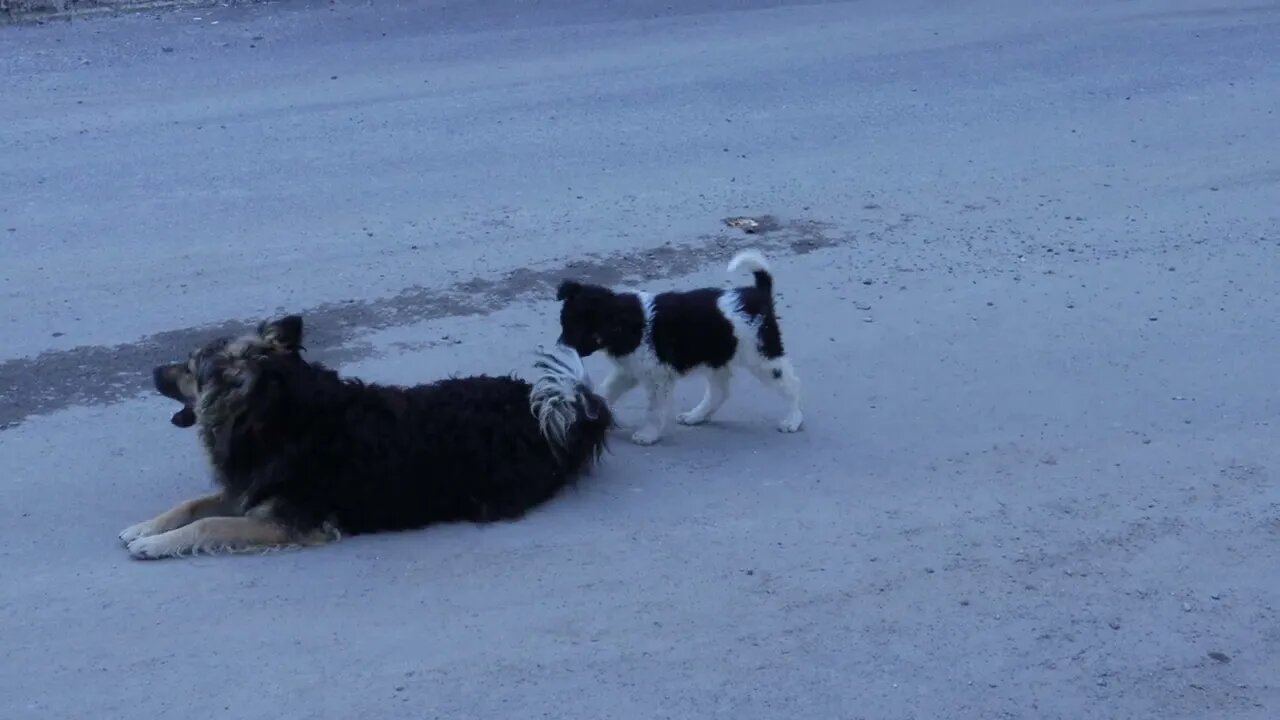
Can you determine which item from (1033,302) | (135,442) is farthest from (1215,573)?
(135,442)

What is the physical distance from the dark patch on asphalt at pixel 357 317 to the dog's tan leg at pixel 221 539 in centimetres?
162

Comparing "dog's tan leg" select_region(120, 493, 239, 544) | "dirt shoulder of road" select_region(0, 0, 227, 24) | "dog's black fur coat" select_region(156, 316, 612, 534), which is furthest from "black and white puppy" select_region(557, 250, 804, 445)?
"dirt shoulder of road" select_region(0, 0, 227, 24)

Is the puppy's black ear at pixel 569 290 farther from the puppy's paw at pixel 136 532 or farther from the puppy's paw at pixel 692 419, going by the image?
the puppy's paw at pixel 136 532

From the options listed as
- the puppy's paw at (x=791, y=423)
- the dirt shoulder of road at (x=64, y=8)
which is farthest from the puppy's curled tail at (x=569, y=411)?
the dirt shoulder of road at (x=64, y=8)

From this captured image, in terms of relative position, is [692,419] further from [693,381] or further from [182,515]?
[182,515]

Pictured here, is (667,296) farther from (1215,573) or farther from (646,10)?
(646,10)

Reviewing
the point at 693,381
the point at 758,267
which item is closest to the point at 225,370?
the point at 758,267

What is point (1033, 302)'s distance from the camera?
9.34 m

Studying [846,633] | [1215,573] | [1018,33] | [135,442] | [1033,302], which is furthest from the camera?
[1018,33]

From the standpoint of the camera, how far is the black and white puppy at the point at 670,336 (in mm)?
7215

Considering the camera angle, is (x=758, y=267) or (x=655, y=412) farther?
(x=758, y=267)

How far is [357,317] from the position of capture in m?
8.73

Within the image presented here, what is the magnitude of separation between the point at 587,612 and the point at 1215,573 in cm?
259

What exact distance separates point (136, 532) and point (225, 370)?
0.74 meters
